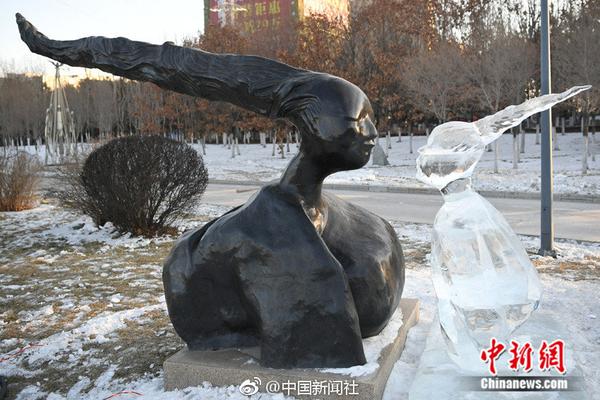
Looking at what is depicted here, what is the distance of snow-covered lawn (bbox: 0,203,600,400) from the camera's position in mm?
3760

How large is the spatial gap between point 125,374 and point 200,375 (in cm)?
74

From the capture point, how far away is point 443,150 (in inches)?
126

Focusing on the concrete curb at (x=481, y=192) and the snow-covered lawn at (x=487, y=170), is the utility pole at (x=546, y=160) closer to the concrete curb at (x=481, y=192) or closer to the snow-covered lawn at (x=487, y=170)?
the concrete curb at (x=481, y=192)

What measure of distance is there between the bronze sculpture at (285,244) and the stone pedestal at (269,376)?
0.09 m

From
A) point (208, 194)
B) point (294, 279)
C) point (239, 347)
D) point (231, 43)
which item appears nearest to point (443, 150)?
point (294, 279)

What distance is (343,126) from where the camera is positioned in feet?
10.8

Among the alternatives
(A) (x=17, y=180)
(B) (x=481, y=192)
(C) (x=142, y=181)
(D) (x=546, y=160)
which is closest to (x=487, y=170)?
(B) (x=481, y=192)

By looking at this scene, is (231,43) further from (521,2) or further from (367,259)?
(367,259)

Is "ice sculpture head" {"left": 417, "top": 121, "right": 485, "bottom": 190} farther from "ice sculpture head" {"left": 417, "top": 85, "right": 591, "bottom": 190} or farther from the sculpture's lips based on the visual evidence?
the sculpture's lips

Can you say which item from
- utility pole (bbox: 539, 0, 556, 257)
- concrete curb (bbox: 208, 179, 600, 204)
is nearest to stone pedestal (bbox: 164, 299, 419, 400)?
utility pole (bbox: 539, 0, 556, 257)

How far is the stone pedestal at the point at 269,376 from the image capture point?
10.5ft

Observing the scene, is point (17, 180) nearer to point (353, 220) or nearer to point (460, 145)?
point (353, 220)

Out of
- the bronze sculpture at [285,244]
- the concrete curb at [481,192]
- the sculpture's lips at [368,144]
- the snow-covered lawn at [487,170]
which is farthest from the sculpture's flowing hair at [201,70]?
the snow-covered lawn at [487,170]

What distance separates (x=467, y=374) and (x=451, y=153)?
4.25ft
